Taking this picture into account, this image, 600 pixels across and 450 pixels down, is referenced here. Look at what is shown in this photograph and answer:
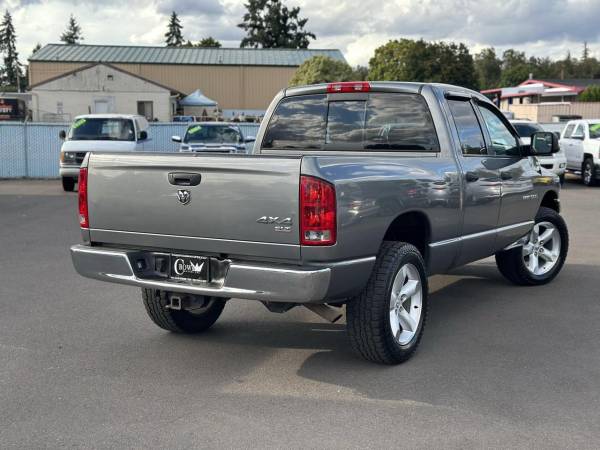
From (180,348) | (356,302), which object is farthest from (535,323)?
(180,348)

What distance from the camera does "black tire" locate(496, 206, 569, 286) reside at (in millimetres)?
7840

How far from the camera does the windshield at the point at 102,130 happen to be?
64.2ft

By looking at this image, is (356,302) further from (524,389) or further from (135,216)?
(135,216)

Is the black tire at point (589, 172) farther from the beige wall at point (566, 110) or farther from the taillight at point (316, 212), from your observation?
the beige wall at point (566, 110)

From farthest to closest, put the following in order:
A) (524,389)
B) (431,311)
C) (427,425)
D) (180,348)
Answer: (431,311) → (180,348) → (524,389) → (427,425)

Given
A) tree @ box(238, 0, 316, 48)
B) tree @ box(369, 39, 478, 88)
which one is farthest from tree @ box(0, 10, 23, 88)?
tree @ box(369, 39, 478, 88)

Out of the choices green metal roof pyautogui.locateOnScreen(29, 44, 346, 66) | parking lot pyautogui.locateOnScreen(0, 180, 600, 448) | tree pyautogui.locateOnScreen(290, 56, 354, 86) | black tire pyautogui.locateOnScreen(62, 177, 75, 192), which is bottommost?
parking lot pyautogui.locateOnScreen(0, 180, 600, 448)

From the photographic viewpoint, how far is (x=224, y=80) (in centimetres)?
6469

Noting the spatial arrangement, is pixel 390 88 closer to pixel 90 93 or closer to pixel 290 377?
pixel 290 377

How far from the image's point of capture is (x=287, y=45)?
9731cm

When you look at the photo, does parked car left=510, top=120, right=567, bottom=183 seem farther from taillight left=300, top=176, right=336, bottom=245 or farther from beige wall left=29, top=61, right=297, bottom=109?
beige wall left=29, top=61, right=297, bottom=109

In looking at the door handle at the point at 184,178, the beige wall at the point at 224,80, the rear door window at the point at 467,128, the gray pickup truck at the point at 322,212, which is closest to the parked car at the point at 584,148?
the gray pickup truck at the point at 322,212

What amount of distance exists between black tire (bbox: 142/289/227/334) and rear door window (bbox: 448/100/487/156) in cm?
238

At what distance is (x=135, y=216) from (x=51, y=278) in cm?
377
